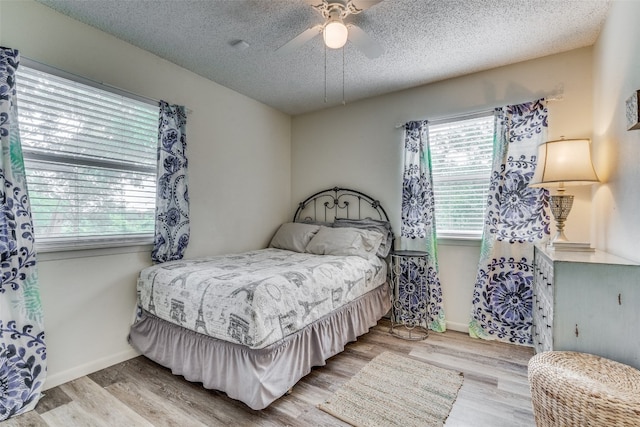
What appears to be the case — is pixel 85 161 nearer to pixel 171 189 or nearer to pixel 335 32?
pixel 171 189

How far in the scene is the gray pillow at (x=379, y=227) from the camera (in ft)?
10.7

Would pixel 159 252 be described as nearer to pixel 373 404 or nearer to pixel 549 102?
pixel 373 404

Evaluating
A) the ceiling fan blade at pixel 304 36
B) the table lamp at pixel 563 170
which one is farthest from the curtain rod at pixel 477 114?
the ceiling fan blade at pixel 304 36

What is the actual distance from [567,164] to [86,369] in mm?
3685

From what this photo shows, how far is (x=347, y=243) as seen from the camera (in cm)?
310

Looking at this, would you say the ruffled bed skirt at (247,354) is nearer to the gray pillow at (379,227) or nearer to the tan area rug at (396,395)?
the tan area rug at (396,395)

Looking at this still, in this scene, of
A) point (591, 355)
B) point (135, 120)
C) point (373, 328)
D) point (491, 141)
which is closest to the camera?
point (591, 355)

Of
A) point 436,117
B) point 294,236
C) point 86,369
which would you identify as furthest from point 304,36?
point 86,369

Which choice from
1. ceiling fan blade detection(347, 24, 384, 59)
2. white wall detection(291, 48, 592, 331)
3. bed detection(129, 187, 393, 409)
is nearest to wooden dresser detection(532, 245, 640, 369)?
white wall detection(291, 48, 592, 331)

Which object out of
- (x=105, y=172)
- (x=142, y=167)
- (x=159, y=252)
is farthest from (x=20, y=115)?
(x=159, y=252)

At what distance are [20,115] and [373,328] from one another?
10.7 feet

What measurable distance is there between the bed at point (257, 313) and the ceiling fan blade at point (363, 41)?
5.24 feet

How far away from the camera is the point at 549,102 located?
264cm

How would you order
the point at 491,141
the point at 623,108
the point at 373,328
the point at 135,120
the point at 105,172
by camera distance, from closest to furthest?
1. the point at 623,108
2. the point at 105,172
3. the point at 135,120
4. the point at 491,141
5. the point at 373,328
